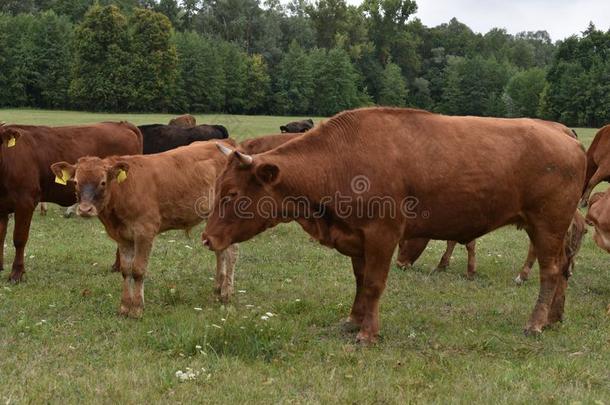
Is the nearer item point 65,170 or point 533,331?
point 533,331

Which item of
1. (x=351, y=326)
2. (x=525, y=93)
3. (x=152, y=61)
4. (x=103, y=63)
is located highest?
(x=351, y=326)

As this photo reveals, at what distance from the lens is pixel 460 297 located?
8.74 metres

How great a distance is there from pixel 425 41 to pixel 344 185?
116 m

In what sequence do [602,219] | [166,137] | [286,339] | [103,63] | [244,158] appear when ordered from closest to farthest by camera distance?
[244,158]
[286,339]
[602,219]
[166,137]
[103,63]

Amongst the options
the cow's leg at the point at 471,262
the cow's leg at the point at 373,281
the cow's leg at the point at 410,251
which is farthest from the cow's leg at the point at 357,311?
the cow's leg at the point at 471,262

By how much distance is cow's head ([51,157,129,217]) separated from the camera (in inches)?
277

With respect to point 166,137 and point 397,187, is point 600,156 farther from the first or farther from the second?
point 166,137

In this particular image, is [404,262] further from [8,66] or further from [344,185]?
[8,66]

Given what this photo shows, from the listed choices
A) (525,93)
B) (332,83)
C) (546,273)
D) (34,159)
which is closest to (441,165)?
(546,273)

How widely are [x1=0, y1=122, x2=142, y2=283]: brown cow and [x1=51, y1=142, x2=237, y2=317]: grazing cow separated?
6.43 ft

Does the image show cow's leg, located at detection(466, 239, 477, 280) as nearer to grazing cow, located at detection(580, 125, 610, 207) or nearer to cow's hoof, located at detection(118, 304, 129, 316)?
grazing cow, located at detection(580, 125, 610, 207)

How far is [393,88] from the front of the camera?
309 feet

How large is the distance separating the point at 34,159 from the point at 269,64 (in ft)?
284

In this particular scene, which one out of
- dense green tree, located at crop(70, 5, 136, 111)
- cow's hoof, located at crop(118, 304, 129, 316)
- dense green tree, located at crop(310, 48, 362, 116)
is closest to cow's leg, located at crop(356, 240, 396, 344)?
cow's hoof, located at crop(118, 304, 129, 316)
